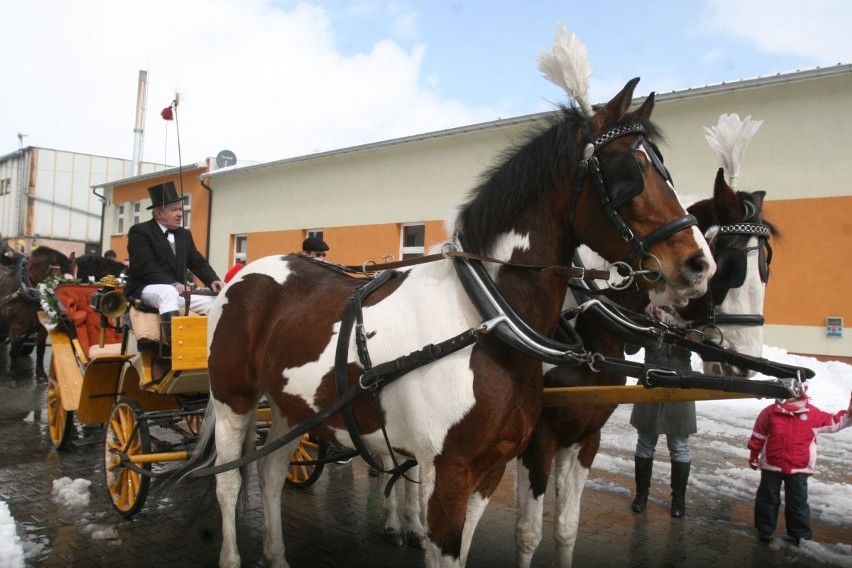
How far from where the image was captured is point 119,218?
25.2 meters

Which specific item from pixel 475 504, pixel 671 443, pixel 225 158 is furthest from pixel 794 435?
pixel 225 158

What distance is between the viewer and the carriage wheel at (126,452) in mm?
4422

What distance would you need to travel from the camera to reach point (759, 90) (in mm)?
9945

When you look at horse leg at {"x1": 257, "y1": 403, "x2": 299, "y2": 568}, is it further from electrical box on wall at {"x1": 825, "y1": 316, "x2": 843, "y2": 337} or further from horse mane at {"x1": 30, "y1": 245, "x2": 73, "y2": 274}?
electrical box on wall at {"x1": 825, "y1": 316, "x2": 843, "y2": 337}

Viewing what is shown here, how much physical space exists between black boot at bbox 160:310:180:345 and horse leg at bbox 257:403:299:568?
102 centimetres

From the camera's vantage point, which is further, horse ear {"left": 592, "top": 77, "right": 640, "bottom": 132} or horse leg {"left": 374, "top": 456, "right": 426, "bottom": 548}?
horse leg {"left": 374, "top": 456, "right": 426, "bottom": 548}

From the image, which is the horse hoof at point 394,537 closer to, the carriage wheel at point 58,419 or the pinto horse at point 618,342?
the pinto horse at point 618,342

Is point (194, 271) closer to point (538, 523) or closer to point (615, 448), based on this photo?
point (538, 523)

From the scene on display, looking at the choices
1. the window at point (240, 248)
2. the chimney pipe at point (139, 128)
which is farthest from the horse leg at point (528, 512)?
the chimney pipe at point (139, 128)

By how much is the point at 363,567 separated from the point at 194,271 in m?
2.70

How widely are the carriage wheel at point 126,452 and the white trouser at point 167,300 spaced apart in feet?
2.48

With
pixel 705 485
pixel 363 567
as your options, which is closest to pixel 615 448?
pixel 705 485

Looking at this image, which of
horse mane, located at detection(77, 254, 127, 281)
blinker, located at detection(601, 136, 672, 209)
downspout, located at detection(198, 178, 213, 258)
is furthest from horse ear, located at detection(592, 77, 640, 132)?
downspout, located at detection(198, 178, 213, 258)

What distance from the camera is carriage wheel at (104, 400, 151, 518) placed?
442 cm
